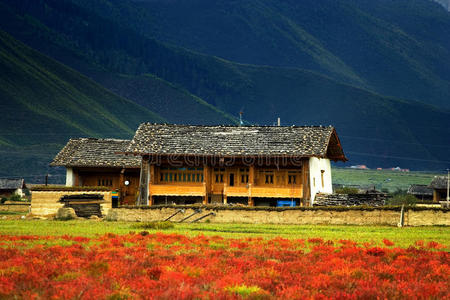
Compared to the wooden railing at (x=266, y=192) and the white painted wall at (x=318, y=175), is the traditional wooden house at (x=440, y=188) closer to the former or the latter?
the white painted wall at (x=318, y=175)

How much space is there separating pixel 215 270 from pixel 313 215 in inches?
928

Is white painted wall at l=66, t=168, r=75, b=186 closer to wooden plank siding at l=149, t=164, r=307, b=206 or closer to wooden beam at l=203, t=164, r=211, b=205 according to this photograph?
wooden plank siding at l=149, t=164, r=307, b=206

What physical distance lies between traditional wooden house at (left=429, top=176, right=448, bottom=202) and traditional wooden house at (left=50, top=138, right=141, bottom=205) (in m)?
53.9

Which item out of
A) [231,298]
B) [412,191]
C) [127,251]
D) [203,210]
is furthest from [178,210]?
[412,191]

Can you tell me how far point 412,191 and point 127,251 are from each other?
331 feet

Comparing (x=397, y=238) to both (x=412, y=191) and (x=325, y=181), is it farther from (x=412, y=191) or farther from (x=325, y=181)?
(x=412, y=191)

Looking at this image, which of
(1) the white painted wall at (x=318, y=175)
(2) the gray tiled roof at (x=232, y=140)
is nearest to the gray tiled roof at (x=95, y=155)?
(2) the gray tiled roof at (x=232, y=140)

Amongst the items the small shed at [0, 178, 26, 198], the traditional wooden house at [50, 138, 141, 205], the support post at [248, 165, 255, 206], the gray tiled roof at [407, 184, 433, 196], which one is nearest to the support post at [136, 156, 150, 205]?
the traditional wooden house at [50, 138, 141, 205]

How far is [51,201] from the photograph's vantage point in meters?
50.4

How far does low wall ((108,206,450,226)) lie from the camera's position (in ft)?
135

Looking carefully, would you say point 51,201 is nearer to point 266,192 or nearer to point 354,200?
point 266,192

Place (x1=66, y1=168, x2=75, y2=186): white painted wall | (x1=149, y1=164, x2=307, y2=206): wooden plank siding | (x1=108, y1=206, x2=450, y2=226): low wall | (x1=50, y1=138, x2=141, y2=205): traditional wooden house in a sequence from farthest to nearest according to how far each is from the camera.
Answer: (x1=66, y1=168, x2=75, y2=186): white painted wall < (x1=50, y1=138, x2=141, y2=205): traditional wooden house < (x1=149, y1=164, x2=307, y2=206): wooden plank siding < (x1=108, y1=206, x2=450, y2=226): low wall

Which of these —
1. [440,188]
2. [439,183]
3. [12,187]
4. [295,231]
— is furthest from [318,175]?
[12,187]

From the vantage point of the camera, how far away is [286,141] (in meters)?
58.2
